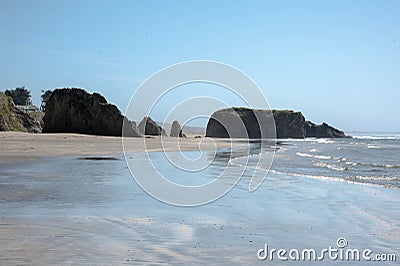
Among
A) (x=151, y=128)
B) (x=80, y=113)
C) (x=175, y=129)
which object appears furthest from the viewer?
(x=151, y=128)

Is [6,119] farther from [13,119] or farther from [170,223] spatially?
→ [170,223]

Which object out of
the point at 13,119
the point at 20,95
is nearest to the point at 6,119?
the point at 13,119

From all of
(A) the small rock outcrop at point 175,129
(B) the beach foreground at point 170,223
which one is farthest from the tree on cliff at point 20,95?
(B) the beach foreground at point 170,223

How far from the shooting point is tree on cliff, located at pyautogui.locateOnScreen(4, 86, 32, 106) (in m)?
102

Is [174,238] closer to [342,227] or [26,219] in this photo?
[26,219]

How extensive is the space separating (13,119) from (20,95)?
63.8 meters

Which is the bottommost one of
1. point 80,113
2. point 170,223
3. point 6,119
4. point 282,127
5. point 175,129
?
point 170,223

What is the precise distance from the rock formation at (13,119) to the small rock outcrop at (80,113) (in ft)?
11.8

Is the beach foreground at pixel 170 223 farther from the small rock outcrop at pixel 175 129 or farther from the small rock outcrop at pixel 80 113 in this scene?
the small rock outcrop at pixel 80 113

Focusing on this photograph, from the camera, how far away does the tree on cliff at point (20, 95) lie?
10200 cm

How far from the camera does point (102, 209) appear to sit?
869cm

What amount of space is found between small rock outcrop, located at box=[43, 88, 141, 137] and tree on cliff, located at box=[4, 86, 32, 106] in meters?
60.3

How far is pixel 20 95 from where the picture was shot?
4050 inches

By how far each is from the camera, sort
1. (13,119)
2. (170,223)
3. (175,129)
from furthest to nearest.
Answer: (175,129)
(13,119)
(170,223)
